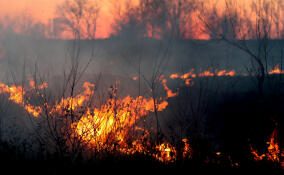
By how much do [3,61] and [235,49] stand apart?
16493 millimetres

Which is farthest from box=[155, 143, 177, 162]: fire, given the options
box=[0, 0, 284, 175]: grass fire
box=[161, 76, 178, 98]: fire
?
box=[161, 76, 178, 98]: fire

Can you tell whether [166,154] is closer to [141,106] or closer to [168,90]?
[141,106]

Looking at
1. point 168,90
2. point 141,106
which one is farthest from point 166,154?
point 168,90

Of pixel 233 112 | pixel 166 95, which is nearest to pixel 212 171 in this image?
pixel 233 112

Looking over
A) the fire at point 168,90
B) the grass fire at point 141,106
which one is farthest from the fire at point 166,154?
the fire at point 168,90

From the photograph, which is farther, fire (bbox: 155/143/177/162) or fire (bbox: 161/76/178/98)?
fire (bbox: 161/76/178/98)

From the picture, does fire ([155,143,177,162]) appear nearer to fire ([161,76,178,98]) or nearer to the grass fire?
the grass fire

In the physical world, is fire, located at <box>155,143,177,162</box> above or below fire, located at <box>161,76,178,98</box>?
below

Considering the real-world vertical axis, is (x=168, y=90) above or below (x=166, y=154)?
above

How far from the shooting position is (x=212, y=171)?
4.51 metres

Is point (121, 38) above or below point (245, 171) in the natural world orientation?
above

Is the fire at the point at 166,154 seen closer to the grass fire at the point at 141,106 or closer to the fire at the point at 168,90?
the grass fire at the point at 141,106

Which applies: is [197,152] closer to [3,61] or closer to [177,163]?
[177,163]

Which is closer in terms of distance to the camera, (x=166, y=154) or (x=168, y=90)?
(x=166, y=154)
